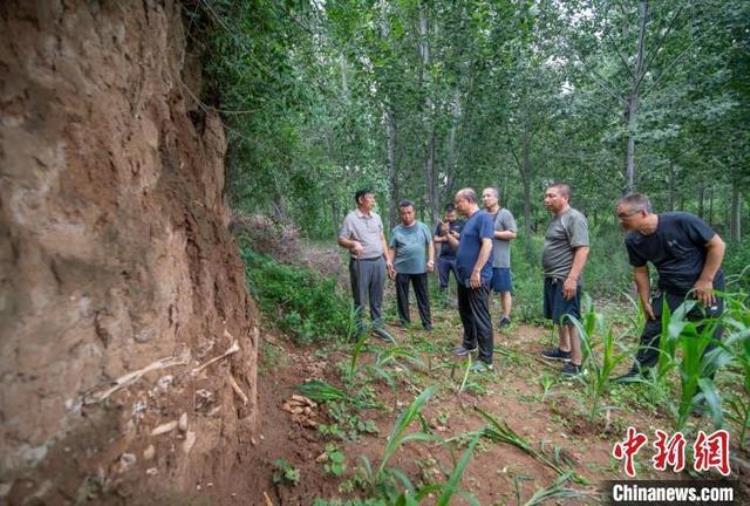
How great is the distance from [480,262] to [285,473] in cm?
247

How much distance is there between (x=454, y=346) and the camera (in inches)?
174

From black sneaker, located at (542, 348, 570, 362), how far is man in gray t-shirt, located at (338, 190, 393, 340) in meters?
1.72

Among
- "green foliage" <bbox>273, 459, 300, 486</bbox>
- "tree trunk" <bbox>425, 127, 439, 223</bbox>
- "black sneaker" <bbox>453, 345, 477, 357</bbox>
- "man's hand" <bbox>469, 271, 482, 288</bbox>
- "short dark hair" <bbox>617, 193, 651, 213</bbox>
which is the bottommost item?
"black sneaker" <bbox>453, 345, 477, 357</bbox>

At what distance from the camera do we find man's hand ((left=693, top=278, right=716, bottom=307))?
301 cm

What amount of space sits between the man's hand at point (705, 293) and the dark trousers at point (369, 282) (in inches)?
111

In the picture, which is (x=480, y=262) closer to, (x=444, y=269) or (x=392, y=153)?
(x=444, y=269)

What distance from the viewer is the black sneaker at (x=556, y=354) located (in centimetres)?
408

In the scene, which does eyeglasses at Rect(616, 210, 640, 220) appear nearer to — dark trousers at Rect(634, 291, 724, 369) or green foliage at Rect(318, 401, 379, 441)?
dark trousers at Rect(634, 291, 724, 369)

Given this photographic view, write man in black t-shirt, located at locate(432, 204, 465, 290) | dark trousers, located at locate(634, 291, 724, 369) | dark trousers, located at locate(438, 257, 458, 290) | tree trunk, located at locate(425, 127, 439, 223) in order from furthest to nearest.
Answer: tree trunk, located at locate(425, 127, 439, 223) < dark trousers, located at locate(438, 257, 458, 290) < man in black t-shirt, located at locate(432, 204, 465, 290) < dark trousers, located at locate(634, 291, 724, 369)

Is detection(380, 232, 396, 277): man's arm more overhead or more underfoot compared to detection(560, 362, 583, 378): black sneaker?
more overhead

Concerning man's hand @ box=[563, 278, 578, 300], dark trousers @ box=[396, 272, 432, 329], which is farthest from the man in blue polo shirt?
man's hand @ box=[563, 278, 578, 300]

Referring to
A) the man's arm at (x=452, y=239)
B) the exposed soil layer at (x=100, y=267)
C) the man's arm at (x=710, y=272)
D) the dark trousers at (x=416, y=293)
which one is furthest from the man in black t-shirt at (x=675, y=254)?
the exposed soil layer at (x=100, y=267)

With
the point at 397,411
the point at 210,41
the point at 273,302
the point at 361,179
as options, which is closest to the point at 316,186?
the point at 361,179

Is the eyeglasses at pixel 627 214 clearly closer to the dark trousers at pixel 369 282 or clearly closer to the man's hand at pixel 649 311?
the man's hand at pixel 649 311
